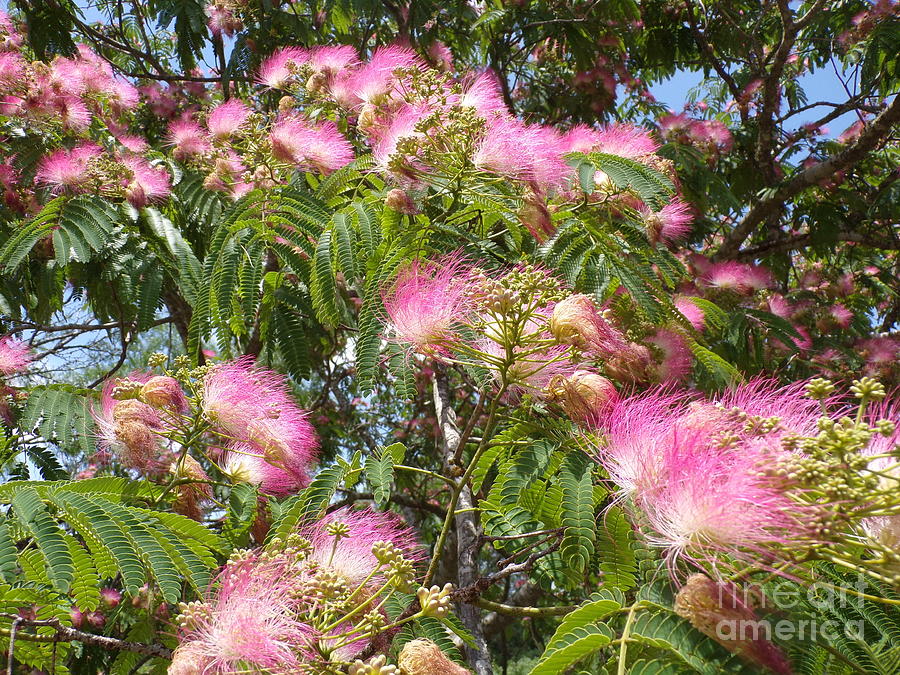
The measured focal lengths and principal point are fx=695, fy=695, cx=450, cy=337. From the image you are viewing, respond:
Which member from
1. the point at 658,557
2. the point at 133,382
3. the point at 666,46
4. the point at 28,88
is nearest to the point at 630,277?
the point at 658,557

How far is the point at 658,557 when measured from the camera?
1718mm

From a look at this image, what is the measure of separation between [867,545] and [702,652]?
15.6 inches

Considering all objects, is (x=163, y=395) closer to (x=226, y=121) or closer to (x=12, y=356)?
(x=12, y=356)

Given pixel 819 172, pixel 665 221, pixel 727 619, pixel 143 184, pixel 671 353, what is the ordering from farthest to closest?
pixel 819 172 → pixel 143 184 → pixel 665 221 → pixel 671 353 → pixel 727 619

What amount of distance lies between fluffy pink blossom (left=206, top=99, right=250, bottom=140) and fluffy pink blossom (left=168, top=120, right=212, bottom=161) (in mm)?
254

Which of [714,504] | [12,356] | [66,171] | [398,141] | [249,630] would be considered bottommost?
[249,630]

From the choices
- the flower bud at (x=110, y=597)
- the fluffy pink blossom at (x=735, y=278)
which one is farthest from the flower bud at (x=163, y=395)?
the fluffy pink blossom at (x=735, y=278)

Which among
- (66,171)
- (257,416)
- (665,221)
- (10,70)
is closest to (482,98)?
(665,221)

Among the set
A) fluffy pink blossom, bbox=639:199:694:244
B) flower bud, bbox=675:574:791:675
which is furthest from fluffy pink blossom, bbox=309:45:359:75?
flower bud, bbox=675:574:791:675

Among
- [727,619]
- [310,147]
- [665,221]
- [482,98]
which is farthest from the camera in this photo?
[310,147]

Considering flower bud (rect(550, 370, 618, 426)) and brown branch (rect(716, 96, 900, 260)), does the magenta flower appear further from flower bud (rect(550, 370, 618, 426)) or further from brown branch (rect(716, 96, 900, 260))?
brown branch (rect(716, 96, 900, 260))

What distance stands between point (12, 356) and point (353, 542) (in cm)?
276

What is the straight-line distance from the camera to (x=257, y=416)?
8.46 ft

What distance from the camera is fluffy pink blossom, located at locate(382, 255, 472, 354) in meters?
2.15
